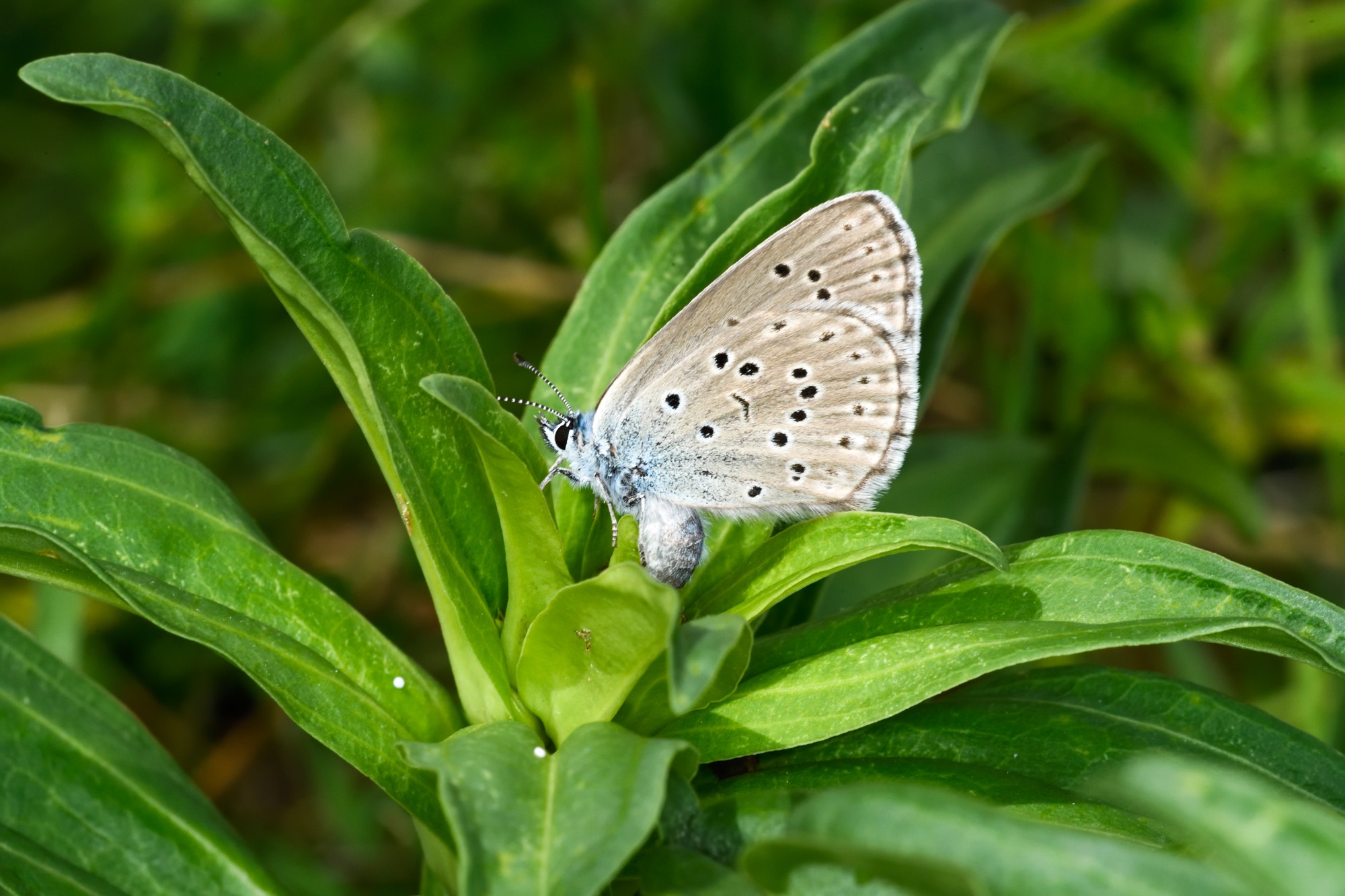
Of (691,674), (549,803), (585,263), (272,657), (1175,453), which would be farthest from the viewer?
(585,263)

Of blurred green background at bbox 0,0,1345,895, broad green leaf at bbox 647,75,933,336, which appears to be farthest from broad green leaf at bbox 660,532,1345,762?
blurred green background at bbox 0,0,1345,895

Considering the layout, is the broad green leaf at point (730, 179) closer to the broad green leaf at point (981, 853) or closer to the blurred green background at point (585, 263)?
the blurred green background at point (585, 263)

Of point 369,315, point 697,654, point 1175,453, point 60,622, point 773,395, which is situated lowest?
point 697,654

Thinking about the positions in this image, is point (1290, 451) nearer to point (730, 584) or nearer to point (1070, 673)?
point (1070, 673)

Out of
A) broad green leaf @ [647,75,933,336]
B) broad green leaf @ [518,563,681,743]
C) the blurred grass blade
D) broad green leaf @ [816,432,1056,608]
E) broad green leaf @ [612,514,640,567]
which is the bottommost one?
broad green leaf @ [518,563,681,743]

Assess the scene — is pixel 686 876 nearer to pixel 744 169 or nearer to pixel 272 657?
pixel 272 657

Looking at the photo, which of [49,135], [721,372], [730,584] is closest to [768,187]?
[721,372]

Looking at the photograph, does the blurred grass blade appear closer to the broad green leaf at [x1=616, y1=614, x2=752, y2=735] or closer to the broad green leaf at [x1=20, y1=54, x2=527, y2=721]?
the broad green leaf at [x1=20, y1=54, x2=527, y2=721]

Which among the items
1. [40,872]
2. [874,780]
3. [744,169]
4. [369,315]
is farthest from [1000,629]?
[40,872]
